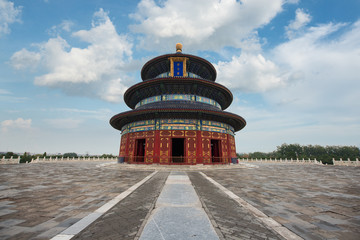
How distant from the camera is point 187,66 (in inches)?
891

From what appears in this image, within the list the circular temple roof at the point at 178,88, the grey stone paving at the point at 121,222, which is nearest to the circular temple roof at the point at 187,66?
the circular temple roof at the point at 178,88

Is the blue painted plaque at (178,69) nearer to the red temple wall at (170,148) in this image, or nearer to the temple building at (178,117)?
the temple building at (178,117)

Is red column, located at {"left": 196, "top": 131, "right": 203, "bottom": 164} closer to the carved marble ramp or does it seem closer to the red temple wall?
the red temple wall

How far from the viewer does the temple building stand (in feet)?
53.7

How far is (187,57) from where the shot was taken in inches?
847

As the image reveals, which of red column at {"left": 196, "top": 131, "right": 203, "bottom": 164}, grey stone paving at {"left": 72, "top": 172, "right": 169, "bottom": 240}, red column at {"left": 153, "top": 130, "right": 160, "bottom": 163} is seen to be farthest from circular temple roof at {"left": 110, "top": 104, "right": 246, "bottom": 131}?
grey stone paving at {"left": 72, "top": 172, "right": 169, "bottom": 240}

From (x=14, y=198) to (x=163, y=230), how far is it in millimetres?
5234

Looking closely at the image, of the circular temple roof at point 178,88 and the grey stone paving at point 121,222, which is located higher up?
the circular temple roof at point 178,88

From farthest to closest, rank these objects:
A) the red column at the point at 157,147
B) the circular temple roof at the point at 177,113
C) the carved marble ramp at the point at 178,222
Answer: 1. the red column at the point at 157,147
2. the circular temple roof at the point at 177,113
3. the carved marble ramp at the point at 178,222

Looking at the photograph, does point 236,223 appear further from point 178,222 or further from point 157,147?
point 157,147

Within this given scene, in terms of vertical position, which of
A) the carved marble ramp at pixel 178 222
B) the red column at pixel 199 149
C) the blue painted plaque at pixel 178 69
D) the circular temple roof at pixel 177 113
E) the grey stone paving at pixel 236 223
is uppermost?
the blue painted plaque at pixel 178 69

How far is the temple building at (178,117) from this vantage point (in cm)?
1636

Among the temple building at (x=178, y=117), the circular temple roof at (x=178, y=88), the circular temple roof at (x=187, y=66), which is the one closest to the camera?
the temple building at (x=178, y=117)

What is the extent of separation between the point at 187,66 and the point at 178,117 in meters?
9.63
